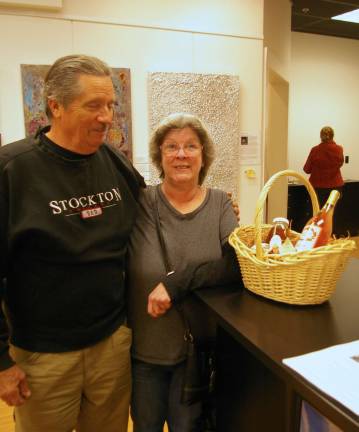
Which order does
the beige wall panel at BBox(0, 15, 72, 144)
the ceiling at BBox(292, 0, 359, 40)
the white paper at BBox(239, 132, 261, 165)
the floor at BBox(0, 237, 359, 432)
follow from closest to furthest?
the floor at BBox(0, 237, 359, 432) → the beige wall panel at BBox(0, 15, 72, 144) → the white paper at BBox(239, 132, 261, 165) → the ceiling at BBox(292, 0, 359, 40)

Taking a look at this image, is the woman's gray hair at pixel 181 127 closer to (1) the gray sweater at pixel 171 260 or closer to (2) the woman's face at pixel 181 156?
(2) the woman's face at pixel 181 156

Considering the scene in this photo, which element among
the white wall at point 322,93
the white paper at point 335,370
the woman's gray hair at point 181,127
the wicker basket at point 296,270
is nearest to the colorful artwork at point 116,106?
the woman's gray hair at point 181,127

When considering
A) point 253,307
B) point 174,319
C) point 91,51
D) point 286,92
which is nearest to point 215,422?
point 174,319

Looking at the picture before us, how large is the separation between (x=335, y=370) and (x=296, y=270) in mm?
282

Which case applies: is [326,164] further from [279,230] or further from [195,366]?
[195,366]

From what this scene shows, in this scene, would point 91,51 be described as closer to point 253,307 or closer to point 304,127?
point 253,307

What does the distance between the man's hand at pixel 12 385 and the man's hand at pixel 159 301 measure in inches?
16.0

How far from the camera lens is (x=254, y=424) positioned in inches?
44.0

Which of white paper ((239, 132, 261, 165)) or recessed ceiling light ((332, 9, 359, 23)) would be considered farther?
recessed ceiling light ((332, 9, 359, 23))

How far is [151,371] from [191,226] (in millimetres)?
494

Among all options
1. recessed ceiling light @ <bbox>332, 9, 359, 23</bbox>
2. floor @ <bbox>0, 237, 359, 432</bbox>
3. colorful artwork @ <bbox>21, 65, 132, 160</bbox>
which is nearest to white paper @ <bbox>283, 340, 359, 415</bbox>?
→ floor @ <bbox>0, 237, 359, 432</bbox>

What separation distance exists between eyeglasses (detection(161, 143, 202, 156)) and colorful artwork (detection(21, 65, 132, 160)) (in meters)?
1.45

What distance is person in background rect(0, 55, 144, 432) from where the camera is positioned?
1097 mm

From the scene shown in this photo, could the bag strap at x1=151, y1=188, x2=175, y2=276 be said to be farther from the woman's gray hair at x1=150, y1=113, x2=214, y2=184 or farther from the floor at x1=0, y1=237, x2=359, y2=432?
the floor at x1=0, y1=237, x2=359, y2=432
